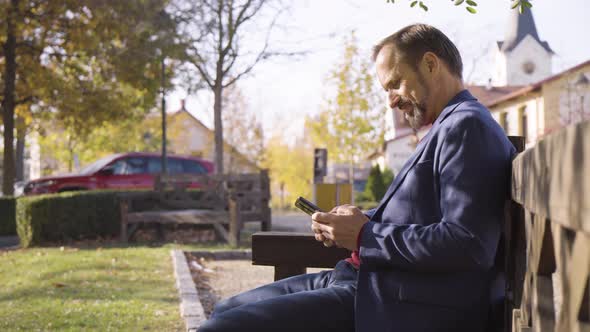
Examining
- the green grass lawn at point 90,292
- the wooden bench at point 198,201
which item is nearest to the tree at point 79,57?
the wooden bench at point 198,201

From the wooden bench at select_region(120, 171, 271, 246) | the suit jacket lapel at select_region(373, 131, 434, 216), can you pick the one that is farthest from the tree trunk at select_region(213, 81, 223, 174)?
the suit jacket lapel at select_region(373, 131, 434, 216)

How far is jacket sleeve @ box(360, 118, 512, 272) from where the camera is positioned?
2.09 metres

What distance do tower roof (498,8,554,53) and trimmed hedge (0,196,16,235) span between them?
66830 mm

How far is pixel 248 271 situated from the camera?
10289 millimetres

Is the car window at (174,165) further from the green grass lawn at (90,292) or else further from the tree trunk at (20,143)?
the green grass lawn at (90,292)

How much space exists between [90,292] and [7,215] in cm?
1064

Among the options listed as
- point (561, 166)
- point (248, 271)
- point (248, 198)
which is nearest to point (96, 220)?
point (248, 198)

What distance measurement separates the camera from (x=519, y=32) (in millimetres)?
79562

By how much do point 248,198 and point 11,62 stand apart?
8946 millimetres

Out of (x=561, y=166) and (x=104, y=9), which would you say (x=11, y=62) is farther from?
(x=561, y=166)

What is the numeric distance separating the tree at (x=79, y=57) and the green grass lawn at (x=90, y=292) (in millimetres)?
10071

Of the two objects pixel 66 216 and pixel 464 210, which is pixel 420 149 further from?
pixel 66 216

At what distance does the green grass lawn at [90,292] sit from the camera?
5.85 meters

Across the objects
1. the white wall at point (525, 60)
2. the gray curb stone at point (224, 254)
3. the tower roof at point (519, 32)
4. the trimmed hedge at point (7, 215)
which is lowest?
the gray curb stone at point (224, 254)
